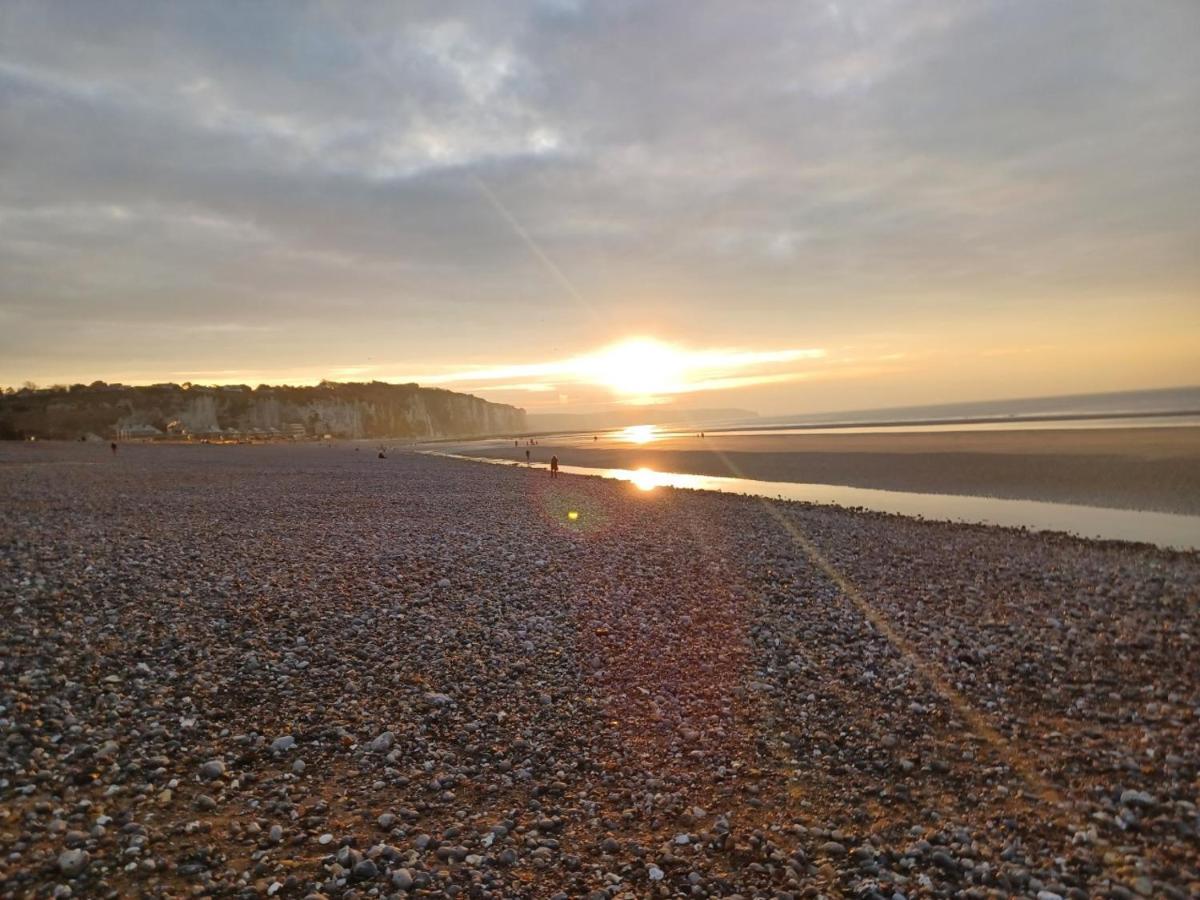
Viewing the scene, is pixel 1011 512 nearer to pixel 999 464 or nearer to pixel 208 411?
pixel 999 464

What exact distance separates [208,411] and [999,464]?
145m

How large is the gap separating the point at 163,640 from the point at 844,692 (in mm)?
9856

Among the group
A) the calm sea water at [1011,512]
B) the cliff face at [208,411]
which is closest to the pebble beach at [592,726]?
the calm sea water at [1011,512]

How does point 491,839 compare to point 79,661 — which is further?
point 79,661

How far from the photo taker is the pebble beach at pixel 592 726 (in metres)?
5.48

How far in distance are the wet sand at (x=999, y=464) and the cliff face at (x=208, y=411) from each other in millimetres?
92626

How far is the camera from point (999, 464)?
40125 millimetres

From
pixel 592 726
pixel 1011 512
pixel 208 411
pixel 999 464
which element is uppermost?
pixel 208 411

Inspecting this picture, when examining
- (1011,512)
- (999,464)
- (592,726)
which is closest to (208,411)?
(999,464)

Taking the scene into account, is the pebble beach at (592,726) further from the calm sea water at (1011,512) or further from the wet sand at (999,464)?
the wet sand at (999,464)

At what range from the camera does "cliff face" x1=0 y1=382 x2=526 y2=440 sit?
111m

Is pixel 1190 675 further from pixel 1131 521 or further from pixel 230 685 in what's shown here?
pixel 1131 521

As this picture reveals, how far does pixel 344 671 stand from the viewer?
9.19 meters

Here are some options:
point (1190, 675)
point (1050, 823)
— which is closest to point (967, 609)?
point (1190, 675)
